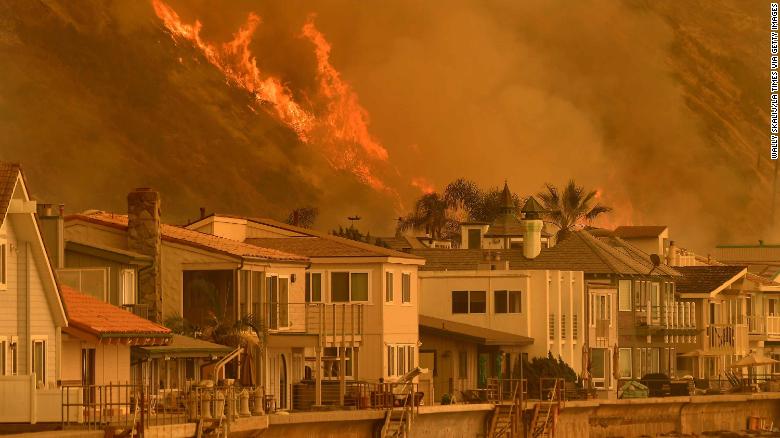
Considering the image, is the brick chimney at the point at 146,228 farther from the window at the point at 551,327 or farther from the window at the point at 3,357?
the window at the point at 551,327

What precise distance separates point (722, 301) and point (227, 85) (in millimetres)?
34432

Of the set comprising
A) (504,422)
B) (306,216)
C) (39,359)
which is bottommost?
(504,422)

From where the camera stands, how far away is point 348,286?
261 ft

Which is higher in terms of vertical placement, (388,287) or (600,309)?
(388,287)

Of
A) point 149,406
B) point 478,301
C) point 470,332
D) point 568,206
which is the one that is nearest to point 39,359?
point 149,406

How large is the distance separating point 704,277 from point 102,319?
74742mm

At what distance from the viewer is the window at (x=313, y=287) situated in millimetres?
79125

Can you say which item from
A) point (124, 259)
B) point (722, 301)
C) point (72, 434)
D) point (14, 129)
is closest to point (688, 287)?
point (722, 301)

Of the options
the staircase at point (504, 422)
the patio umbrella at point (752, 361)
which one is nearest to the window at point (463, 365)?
the staircase at point (504, 422)

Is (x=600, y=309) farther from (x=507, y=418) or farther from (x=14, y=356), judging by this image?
(x=14, y=356)

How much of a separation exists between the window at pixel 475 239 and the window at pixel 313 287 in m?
44.7

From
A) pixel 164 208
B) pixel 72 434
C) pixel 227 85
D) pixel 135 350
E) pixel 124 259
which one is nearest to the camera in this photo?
pixel 72 434

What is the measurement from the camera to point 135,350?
57.0 metres

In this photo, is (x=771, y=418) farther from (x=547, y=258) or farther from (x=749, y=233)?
(x=749, y=233)
